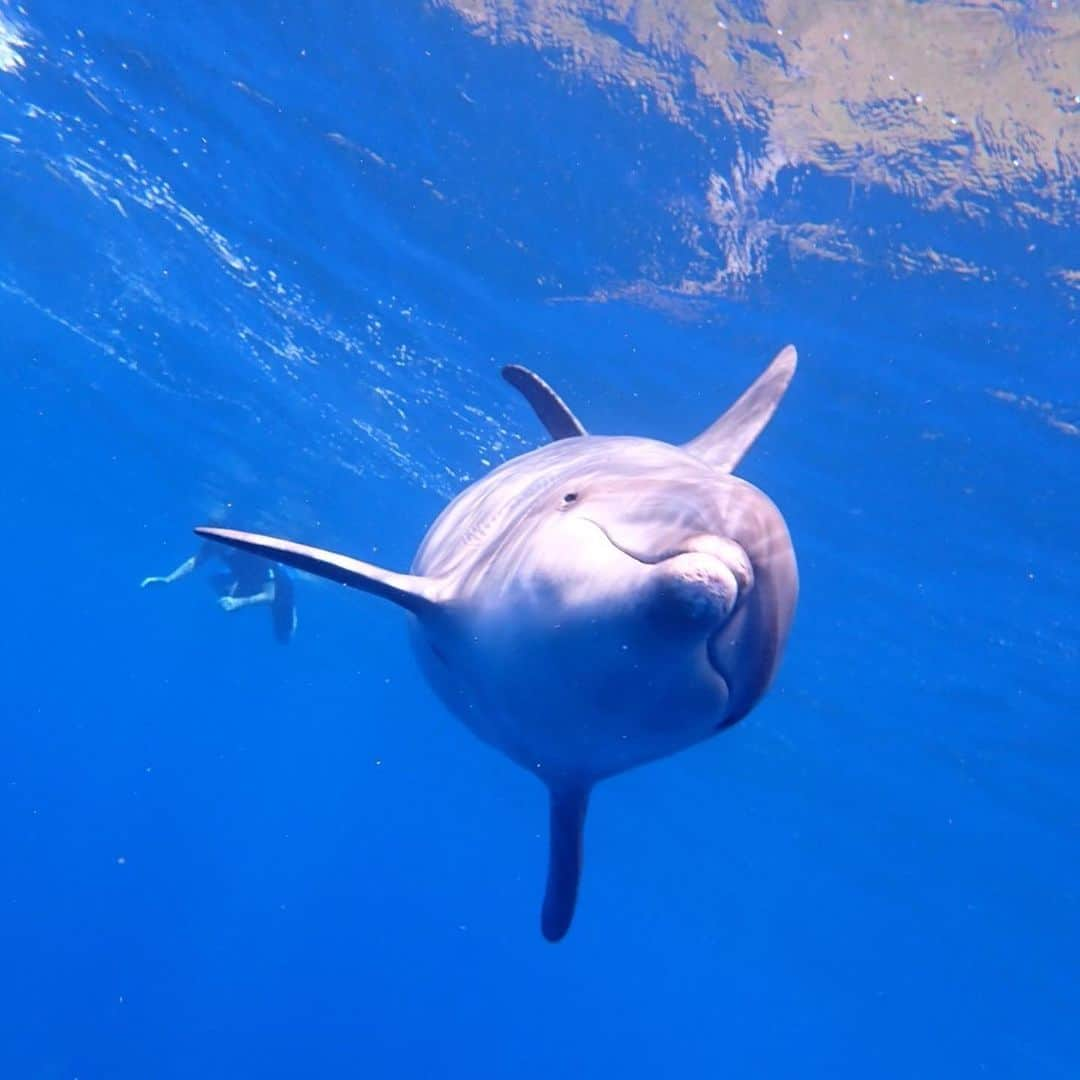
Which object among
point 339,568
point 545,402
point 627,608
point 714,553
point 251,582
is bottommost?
point 251,582

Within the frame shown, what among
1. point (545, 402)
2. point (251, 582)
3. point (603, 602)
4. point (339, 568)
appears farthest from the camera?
point (251, 582)

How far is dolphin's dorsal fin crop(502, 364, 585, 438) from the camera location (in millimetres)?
6195

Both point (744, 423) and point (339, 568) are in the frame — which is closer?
point (339, 568)

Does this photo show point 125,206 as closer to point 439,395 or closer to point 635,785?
point 439,395

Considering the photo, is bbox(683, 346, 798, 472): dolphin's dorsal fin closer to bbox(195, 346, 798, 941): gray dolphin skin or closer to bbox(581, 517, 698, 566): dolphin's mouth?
bbox(195, 346, 798, 941): gray dolphin skin

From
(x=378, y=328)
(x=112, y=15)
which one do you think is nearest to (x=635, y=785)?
(x=378, y=328)

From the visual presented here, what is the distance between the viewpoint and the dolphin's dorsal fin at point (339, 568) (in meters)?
3.89

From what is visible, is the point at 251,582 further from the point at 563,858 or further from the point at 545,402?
the point at 563,858

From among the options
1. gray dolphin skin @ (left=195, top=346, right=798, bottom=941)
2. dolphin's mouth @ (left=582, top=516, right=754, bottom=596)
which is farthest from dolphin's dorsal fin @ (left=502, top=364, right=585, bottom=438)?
dolphin's mouth @ (left=582, top=516, right=754, bottom=596)

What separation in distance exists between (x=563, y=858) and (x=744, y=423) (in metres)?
2.39

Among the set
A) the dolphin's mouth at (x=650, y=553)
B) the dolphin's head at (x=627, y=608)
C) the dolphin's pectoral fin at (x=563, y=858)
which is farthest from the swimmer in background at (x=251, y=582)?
the dolphin's mouth at (x=650, y=553)

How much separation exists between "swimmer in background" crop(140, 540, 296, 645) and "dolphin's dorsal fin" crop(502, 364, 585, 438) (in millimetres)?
16950

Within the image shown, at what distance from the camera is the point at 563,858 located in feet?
16.6

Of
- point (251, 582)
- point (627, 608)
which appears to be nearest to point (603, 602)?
point (627, 608)
